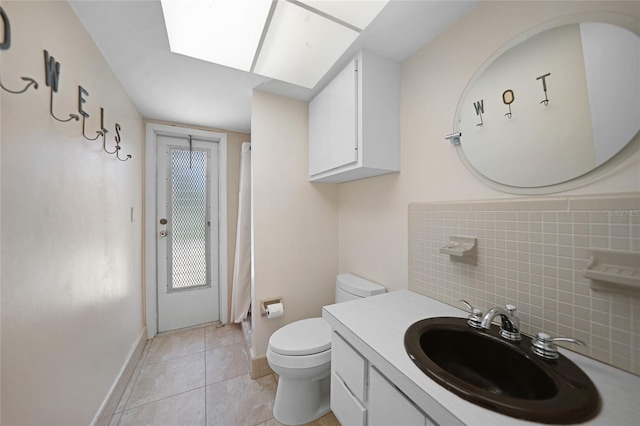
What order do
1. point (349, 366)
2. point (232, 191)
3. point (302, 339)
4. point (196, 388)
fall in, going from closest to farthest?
point (349, 366)
point (302, 339)
point (196, 388)
point (232, 191)

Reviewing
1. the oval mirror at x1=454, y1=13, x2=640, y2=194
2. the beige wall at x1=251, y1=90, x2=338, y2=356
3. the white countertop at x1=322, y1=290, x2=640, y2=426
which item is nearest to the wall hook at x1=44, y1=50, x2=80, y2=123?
the beige wall at x1=251, y1=90, x2=338, y2=356

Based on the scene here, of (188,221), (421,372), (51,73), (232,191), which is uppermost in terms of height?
(51,73)

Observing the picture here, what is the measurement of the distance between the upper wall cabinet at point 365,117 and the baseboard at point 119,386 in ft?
6.45

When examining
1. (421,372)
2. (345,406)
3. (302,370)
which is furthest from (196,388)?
(421,372)

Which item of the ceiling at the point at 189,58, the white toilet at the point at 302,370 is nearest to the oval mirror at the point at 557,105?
the ceiling at the point at 189,58

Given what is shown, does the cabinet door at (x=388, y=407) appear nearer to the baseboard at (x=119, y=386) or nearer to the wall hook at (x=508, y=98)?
the wall hook at (x=508, y=98)

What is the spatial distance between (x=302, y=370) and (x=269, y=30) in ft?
6.14

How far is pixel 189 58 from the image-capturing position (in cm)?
136

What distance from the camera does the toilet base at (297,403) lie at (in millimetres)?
1351

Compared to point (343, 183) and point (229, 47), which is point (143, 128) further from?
point (343, 183)

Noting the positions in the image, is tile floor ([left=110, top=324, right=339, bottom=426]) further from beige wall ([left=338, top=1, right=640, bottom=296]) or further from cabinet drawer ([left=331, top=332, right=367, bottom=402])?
beige wall ([left=338, top=1, right=640, bottom=296])

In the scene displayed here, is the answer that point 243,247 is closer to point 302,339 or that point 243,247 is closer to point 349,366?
point 302,339

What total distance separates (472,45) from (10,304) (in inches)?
81.5

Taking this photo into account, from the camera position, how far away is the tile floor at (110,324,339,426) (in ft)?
4.54
